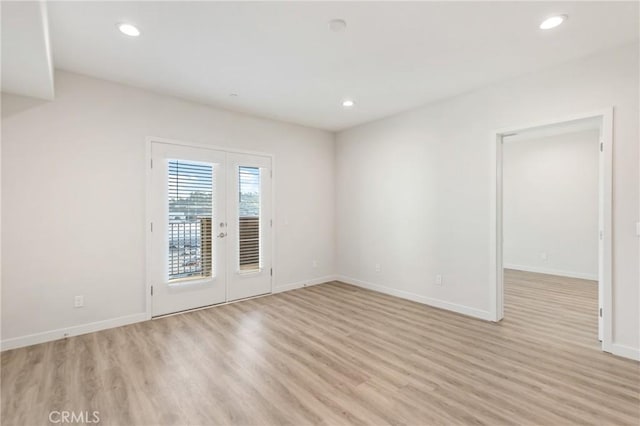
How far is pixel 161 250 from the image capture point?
149 inches

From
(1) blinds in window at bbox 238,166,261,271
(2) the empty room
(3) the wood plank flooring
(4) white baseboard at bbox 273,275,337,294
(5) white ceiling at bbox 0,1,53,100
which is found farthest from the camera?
(4) white baseboard at bbox 273,275,337,294

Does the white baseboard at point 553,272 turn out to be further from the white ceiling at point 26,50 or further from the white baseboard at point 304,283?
the white ceiling at point 26,50

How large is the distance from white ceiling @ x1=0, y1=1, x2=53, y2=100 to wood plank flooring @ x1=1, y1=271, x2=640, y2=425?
98.5 inches

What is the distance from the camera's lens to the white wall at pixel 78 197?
2.96 meters

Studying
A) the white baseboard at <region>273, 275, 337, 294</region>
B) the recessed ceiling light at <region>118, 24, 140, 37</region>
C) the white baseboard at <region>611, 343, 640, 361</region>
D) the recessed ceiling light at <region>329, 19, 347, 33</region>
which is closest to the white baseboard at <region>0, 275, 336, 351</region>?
the white baseboard at <region>273, 275, 337, 294</region>

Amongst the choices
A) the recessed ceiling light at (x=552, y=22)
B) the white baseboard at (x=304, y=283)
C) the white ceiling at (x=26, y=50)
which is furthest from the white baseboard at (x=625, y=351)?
the white ceiling at (x=26, y=50)

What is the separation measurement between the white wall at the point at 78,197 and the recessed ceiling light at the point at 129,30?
1262 millimetres

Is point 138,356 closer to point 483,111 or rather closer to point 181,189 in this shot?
point 181,189

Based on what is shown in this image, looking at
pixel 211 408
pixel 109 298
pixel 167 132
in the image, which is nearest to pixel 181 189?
pixel 167 132

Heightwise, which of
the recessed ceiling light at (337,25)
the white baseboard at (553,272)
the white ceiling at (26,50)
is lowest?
the white baseboard at (553,272)

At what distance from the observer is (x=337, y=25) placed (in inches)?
94.3

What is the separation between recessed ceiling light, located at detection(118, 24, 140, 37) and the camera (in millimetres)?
2402

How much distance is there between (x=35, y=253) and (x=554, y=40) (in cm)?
534

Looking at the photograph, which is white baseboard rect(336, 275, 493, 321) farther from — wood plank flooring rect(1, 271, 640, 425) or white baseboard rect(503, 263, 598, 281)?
white baseboard rect(503, 263, 598, 281)
